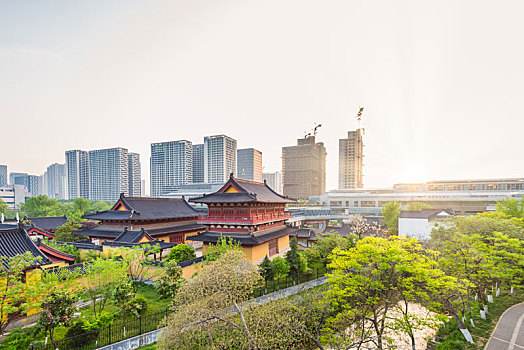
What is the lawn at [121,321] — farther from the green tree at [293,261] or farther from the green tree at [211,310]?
the green tree at [293,261]

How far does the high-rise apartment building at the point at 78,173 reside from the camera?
115 metres

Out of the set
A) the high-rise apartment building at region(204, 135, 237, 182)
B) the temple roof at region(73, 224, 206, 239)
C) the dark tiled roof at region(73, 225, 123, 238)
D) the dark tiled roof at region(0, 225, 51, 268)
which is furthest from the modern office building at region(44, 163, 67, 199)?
the dark tiled roof at region(0, 225, 51, 268)

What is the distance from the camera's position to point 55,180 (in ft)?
516

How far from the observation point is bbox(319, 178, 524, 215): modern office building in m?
55.7

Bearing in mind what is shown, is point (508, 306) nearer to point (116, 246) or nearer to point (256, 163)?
point (116, 246)

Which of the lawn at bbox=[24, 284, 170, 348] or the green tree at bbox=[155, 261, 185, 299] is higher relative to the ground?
the green tree at bbox=[155, 261, 185, 299]

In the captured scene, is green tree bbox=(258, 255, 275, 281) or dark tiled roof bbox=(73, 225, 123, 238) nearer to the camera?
green tree bbox=(258, 255, 275, 281)

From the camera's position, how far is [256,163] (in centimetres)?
14312

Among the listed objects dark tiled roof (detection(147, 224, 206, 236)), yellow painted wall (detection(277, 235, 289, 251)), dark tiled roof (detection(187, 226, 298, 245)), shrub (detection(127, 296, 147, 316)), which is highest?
dark tiled roof (detection(187, 226, 298, 245))

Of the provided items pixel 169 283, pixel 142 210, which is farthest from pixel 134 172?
pixel 169 283

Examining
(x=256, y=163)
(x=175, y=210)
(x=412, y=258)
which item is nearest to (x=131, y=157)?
(x=256, y=163)

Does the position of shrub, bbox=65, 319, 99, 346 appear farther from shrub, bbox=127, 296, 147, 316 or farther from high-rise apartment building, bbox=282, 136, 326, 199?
high-rise apartment building, bbox=282, 136, 326, 199

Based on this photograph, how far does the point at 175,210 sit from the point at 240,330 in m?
27.5

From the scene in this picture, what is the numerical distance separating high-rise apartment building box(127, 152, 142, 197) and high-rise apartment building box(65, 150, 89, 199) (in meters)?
18.9
